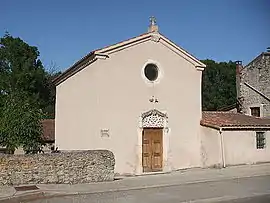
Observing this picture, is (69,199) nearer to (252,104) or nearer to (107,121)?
(107,121)

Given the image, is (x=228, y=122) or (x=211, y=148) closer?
(x=211, y=148)

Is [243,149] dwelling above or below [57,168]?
above

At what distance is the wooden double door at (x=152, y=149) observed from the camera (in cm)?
1757

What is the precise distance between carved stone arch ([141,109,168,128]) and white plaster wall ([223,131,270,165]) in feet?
11.1

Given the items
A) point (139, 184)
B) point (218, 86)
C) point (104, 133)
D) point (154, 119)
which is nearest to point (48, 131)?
→ point (104, 133)

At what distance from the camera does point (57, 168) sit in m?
13.0

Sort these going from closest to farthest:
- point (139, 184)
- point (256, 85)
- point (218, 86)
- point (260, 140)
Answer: point (139, 184), point (260, 140), point (256, 85), point (218, 86)

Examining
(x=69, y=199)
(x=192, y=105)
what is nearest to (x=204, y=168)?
(x=192, y=105)

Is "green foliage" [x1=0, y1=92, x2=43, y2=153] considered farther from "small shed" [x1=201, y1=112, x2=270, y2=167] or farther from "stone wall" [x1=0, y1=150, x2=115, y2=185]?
"small shed" [x1=201, y1=112, x2=270, y2=167]

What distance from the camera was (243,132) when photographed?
19.9 m

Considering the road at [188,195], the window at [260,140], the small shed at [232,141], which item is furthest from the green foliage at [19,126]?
the window at [260,140]

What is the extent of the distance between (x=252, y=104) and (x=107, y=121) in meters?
15.1

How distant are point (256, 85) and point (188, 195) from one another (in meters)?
18.7

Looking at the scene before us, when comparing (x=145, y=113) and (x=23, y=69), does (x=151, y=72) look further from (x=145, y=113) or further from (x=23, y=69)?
(x=23, y=69)
